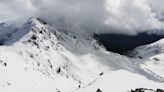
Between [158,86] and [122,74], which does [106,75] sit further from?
[158,86]

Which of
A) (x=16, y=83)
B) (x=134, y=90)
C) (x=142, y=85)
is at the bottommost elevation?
(x=134, y=90)

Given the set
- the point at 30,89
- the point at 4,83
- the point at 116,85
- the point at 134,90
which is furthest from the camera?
the point at 30,89

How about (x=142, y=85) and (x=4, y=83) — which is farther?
(x=4, y=83)

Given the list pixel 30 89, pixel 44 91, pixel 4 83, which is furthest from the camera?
pixel 44 91

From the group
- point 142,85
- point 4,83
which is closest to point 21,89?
point 4,83

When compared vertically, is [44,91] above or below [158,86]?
above

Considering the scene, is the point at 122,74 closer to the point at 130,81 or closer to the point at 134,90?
the point at 130,81

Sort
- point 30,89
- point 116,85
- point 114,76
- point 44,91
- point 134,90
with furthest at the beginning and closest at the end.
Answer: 1. point 44,91
2. point 30,89
3. point 114,76
4. point 116,85
5. point 134,90

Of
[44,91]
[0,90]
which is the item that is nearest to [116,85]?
[0,90]

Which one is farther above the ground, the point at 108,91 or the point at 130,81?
the point at 130,81
